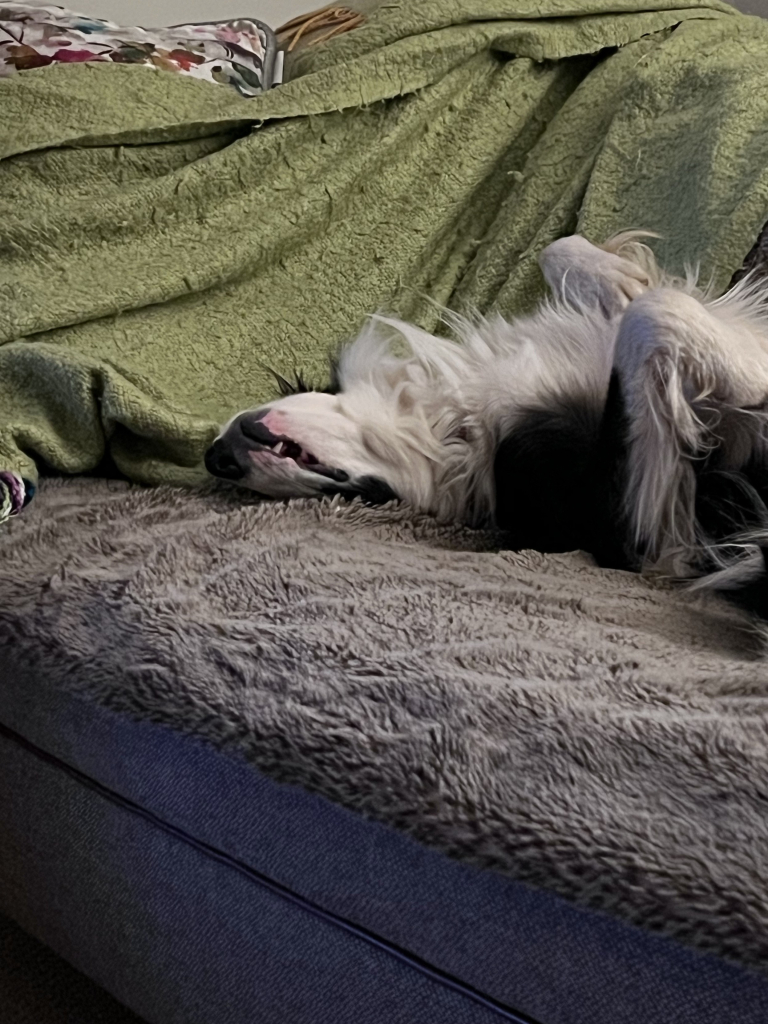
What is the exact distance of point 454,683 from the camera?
72cm

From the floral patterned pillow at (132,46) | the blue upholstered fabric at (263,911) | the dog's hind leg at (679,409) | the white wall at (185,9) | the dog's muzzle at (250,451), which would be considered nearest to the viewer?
the blue upholstered fabric at (263,911)

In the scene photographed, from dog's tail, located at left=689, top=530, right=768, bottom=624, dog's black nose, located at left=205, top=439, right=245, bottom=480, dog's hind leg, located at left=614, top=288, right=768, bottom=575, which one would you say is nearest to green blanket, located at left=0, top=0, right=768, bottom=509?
dog's black nose, located at left=205, top=439, right=245, bottom=480

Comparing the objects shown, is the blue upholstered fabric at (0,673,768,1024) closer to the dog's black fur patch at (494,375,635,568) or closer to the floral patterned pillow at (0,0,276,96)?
the dog's black fur patch at (494,375,635,568)

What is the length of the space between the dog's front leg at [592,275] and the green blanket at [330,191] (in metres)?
0.08

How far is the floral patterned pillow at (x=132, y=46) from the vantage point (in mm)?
1799

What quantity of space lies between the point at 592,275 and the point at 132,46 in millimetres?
1070

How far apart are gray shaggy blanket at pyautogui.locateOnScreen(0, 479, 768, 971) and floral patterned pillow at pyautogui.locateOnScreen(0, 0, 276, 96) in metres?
1.11

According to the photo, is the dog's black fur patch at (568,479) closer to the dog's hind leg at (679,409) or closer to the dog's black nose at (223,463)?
the dog's hind leg at (679,409)

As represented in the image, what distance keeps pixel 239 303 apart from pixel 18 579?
2.63 feet

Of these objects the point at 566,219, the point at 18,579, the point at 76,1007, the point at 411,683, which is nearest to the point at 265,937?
the point at 411,683

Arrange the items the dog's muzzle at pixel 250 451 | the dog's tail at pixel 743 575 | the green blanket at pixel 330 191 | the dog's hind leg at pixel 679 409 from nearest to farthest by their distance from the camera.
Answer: the dog's tail at pixel 743 575 < the dog's hind leg at pixel 679 409 < the dog's muzzle at pixel 250 451 < the green blanket at pixel 330 191

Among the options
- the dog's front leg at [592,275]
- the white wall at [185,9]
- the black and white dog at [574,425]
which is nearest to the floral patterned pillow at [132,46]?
the white wall at [185,9]

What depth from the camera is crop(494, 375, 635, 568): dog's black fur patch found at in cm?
115

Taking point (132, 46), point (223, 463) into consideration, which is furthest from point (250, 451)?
point (132, 46)
